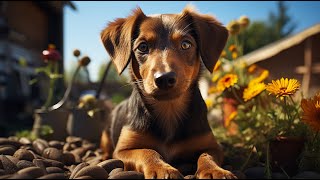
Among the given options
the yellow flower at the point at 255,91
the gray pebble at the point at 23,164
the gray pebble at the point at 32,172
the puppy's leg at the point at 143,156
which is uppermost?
the yellow flower at the point at 255,91

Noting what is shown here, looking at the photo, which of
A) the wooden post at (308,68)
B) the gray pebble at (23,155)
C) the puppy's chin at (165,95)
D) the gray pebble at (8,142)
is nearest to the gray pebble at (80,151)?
the gray pebble at (8,142)

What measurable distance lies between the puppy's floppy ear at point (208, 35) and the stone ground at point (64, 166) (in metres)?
1.05

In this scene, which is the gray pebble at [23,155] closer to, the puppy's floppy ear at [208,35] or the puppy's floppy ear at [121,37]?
the puppy's floppy ear at [121,37]

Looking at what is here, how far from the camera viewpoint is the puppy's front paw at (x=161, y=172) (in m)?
2.26

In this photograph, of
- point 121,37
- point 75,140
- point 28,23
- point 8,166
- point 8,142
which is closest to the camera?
point 8,166

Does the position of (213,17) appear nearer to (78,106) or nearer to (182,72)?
(182,72)

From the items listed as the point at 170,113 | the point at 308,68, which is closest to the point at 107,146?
the point at 170,113

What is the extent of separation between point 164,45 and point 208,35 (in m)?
0.59

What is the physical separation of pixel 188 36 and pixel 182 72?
541 mm

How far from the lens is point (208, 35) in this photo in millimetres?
3512

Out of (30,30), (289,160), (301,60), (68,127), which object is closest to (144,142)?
(289,160)

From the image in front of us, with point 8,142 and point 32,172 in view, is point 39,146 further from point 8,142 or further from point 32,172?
point 32,172

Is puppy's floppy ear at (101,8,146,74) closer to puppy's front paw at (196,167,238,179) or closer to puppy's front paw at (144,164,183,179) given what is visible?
puppy's front paw at (144,164,183,179)

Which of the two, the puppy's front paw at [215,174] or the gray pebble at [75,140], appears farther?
the gray pebble at [75,140]
